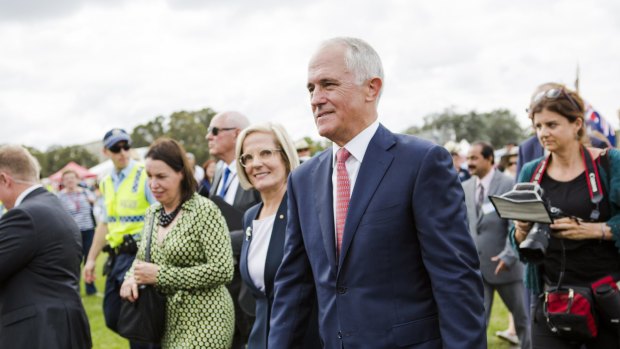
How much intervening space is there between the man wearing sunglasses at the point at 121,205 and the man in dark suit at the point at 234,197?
0.72 m

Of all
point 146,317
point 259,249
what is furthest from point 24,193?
point 259,249

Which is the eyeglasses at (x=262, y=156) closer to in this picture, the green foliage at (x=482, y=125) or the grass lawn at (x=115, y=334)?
the grass lawn at (x=115, y=334)

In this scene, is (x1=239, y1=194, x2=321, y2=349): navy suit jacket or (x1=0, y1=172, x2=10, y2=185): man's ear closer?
(x1=239, y1=194, x2=321, y2=349): navy suit jacket

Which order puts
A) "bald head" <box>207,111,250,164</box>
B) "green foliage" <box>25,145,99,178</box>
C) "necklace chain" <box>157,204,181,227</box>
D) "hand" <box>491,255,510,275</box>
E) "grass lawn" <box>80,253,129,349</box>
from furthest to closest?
1. "green foliage" <box>25,145,99,178</box>
2. "grass lawn" <box>80,253,129,349</box>
3. "hand" <box>491,255,510,275</box>
4. "bald head" <box>207,111,250,164</box>
5. "necklace chain" <box>157,204,181,227</box>

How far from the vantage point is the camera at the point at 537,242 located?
10.8 ft

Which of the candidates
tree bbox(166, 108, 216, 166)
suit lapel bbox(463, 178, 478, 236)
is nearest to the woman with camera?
suit lapel bbox(463, 178, 478, 236)

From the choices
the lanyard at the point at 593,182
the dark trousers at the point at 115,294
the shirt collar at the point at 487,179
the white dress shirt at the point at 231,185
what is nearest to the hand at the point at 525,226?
the lanyard at the point at 593,182

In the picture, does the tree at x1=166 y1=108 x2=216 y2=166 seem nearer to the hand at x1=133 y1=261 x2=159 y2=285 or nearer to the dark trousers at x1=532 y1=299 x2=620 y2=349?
the hand at x1=133 y1=261 x2=159 y2=285

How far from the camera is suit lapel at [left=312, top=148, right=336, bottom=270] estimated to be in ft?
7.70

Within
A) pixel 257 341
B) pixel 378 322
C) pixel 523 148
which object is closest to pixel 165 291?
pixel 257 341

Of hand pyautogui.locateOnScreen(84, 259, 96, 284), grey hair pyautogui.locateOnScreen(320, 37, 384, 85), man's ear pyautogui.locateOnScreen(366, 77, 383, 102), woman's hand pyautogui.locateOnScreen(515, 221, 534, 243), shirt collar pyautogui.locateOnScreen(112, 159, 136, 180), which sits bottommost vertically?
hand pyautogui.locateOnScreen(84, 259, 96, 284)

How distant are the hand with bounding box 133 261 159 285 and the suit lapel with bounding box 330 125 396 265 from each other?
1.84 metres

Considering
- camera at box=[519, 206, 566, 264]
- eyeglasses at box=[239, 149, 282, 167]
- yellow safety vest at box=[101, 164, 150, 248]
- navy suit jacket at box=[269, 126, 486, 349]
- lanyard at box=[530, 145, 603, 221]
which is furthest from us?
yellow safety vest at box=[101, 164, 150, 248]

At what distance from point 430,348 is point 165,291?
214 centimetres
